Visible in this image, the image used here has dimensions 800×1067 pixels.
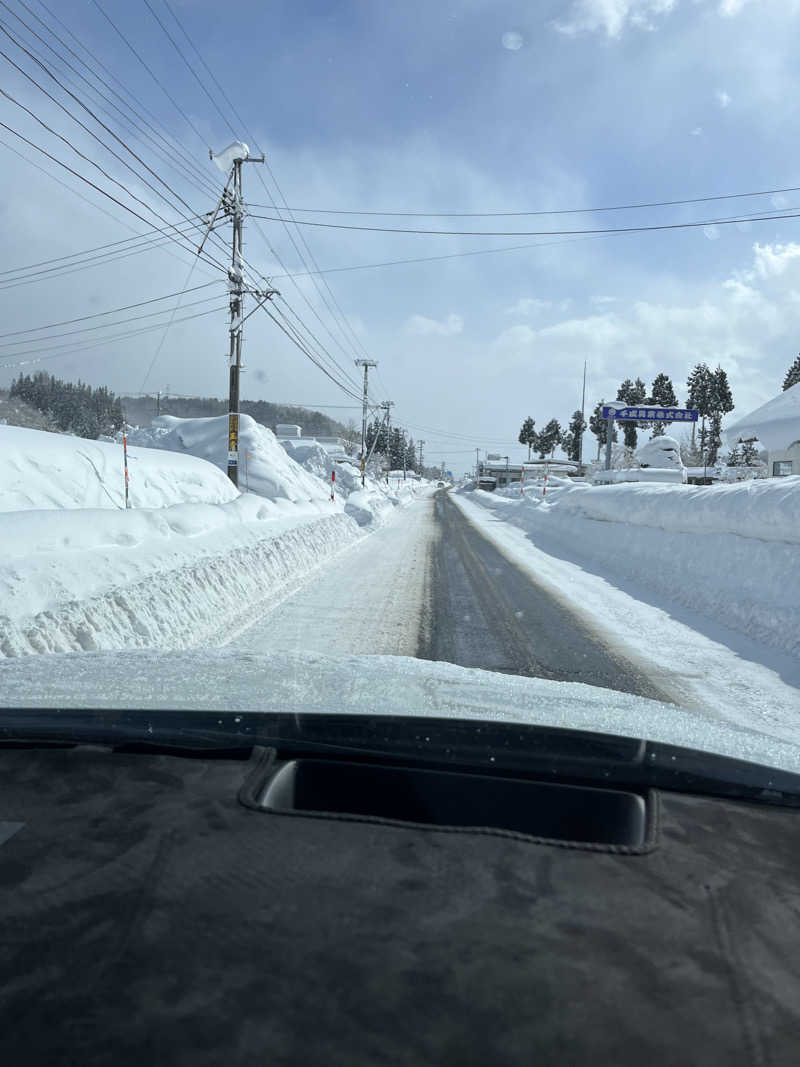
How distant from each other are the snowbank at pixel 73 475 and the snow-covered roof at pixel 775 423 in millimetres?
17224

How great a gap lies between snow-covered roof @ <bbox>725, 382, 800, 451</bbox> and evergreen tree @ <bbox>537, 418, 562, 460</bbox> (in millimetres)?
106709

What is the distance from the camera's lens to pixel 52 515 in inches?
304

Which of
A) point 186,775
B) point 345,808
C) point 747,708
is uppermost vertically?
point 186,775

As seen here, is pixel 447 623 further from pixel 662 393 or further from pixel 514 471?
pixel 514 471

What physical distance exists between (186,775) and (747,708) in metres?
4.93

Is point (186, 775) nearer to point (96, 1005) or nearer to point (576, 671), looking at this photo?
point (96, 1005)

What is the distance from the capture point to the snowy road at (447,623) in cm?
661

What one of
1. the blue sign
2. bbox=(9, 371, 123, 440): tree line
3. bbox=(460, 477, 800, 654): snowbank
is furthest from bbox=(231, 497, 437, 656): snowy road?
bbox=(9, 371, 123, 440): tree line

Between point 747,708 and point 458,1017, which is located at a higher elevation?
point 458,1017

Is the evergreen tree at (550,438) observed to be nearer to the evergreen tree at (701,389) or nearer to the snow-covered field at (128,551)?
the evergreen tree at (701,389)

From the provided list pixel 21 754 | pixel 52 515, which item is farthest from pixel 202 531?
pixel 21 754

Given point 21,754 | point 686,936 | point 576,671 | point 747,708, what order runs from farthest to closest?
1. point 576,671
2. point 747,708
3. point 21,754
4. point 686,936

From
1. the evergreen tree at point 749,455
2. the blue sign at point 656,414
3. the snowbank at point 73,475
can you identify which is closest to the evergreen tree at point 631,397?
the evergreen tree at point 749,455

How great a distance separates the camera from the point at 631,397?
96625mm
